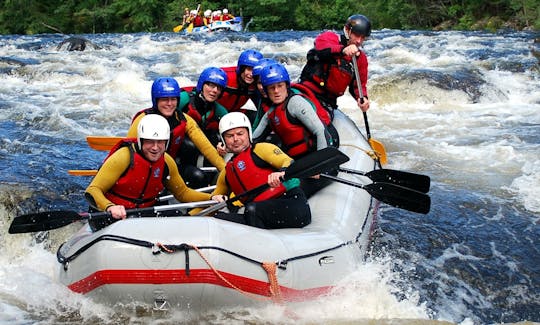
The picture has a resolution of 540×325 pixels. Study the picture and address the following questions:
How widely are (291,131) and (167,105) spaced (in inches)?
35.8

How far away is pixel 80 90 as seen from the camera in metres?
11.6

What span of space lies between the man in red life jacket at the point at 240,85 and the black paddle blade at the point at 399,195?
1496 millimetres

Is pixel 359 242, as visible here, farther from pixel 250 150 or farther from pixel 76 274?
pixel 76 274

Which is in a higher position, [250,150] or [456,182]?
[250,150]

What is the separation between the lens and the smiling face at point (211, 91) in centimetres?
507

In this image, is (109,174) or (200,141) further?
(200,141)

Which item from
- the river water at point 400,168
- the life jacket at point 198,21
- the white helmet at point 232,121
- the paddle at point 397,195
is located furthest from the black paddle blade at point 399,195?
the life jacket at point 198,21

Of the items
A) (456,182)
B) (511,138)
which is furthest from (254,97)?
(511,138)

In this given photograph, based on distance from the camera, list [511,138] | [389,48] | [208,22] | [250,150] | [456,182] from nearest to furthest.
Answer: [250,150] → [456,182] → [511,138] → [389,48] → [208,22]

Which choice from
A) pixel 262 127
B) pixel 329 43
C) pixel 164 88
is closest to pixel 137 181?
pixel 164 88

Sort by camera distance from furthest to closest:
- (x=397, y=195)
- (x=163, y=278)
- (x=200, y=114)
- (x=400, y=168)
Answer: (x=400, y=168), (x=200, y=114), (x=397, y=195), (x=163, y=278)

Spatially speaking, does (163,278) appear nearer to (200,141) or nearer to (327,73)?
(200,141)

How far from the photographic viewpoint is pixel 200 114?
207 inches

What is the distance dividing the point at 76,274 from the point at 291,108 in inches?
78.5
